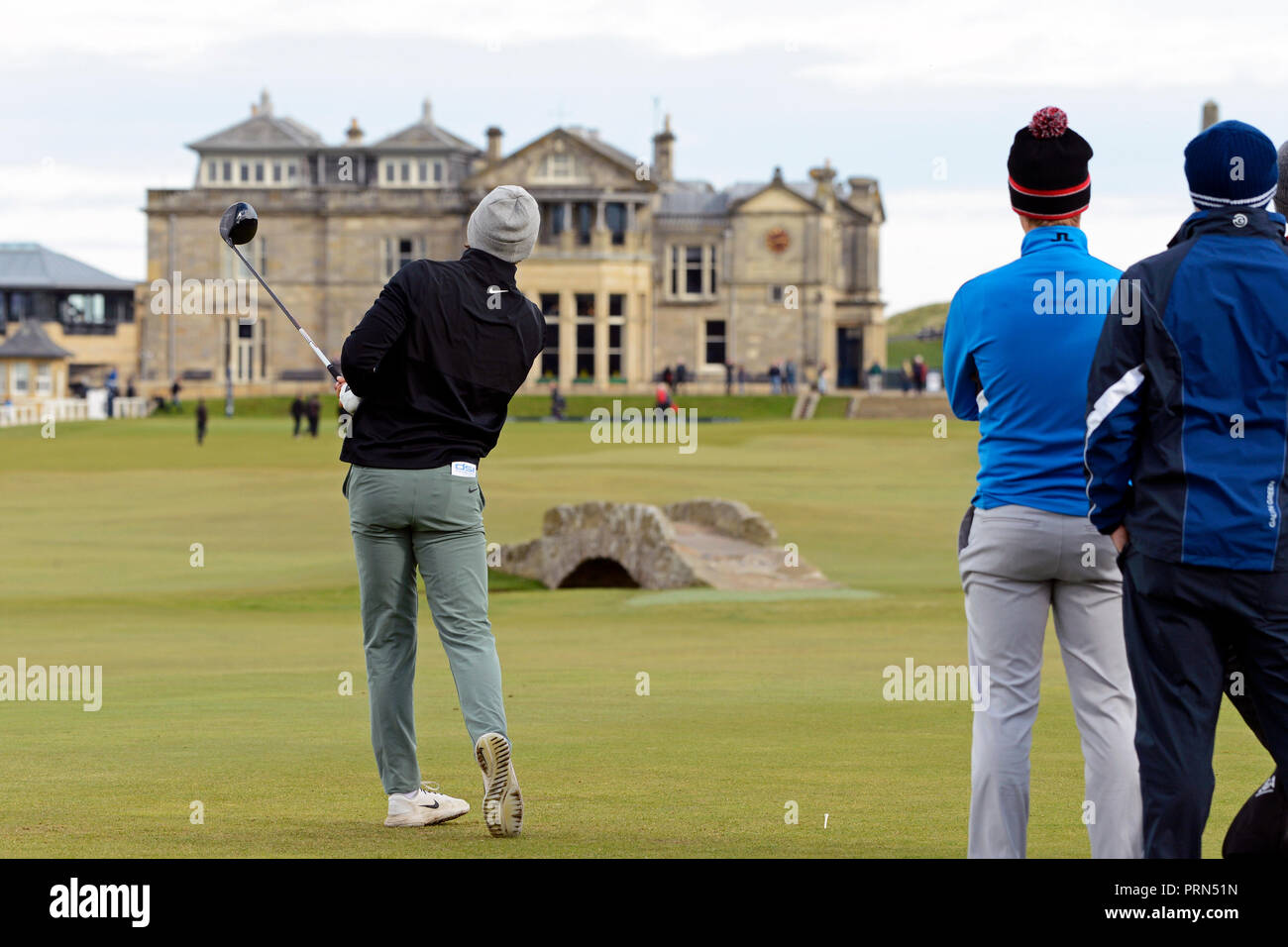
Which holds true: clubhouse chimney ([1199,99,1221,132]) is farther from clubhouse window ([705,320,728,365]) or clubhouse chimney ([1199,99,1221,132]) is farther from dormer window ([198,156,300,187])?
dormer window ([198,156,300,187])

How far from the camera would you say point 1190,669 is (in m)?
5.55

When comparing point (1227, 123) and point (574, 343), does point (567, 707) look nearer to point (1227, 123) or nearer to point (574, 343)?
point (1227, 123)

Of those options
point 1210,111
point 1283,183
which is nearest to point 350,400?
point 1283,183

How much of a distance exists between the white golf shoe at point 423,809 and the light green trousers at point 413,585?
9 cm

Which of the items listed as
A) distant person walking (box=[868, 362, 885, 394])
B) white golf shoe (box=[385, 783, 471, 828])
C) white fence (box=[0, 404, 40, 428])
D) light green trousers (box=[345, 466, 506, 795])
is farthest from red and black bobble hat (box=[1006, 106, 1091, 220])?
distant person walking (box=[868, 362, 885, 394])

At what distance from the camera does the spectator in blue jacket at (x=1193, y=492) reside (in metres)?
5.50

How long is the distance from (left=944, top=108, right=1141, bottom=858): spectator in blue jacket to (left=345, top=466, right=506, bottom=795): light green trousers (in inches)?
81.4

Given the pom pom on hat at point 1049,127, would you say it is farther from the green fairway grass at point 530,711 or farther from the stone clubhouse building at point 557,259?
the stone clubhouse building at point 557,259

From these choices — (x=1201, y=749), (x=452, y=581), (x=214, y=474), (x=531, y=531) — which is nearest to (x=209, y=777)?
(x=452, y=581)

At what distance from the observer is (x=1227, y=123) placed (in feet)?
19.2

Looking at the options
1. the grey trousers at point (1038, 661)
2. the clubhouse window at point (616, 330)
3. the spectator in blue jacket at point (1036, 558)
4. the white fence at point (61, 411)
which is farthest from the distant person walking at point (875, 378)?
the grey trousers at point (1038, 661)

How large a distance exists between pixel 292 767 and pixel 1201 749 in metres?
4.64

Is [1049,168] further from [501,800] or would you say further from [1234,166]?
[501,800]
